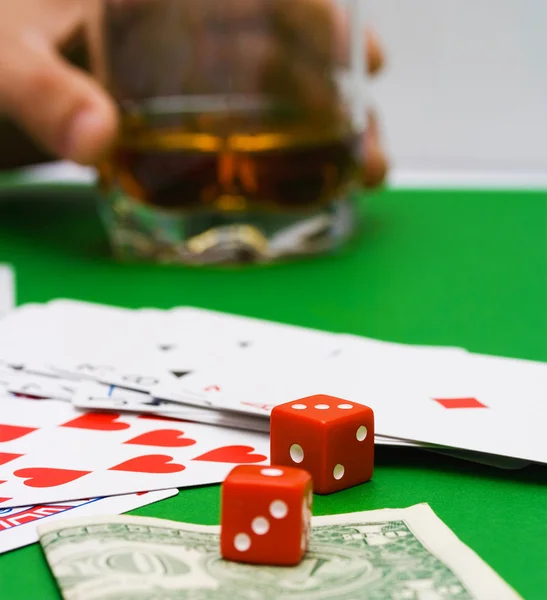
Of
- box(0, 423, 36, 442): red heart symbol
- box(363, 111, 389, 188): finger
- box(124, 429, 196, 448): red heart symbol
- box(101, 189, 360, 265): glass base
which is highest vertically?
box(363, 111, 389, 188): finger

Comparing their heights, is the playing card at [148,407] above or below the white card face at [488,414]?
below

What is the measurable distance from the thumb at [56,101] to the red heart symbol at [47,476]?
659 millimetres

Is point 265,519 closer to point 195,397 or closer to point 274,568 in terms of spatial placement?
point 274,568

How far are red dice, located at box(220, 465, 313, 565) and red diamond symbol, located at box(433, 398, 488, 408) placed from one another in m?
0.23

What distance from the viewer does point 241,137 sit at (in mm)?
1239

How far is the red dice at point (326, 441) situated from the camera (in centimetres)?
57

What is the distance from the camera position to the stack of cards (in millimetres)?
605

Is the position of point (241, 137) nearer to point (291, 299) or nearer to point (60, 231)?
point (291, 299)

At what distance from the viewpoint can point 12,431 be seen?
67 centimetres

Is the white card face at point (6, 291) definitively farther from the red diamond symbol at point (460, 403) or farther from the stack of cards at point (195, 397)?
the red diamond symbol at point (460, 403)

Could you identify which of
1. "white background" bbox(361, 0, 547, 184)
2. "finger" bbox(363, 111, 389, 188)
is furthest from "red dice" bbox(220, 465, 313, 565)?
"white background" bbox(361, 0, 547, 184)

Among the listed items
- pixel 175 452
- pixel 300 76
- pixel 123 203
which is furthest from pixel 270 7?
pixel 175 452

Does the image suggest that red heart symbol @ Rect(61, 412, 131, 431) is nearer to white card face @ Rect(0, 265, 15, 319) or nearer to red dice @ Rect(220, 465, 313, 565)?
red dice @ Rect(220, 465, 313, 565)

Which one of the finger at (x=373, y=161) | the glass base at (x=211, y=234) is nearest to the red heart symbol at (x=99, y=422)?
the glass base at (x=211, y=234)
